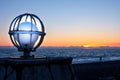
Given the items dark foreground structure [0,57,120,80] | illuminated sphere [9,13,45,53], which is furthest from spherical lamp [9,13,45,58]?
dark foreground structure [0,57,120,80]

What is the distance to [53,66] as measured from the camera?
477cm

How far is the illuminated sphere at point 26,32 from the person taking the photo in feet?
15.5

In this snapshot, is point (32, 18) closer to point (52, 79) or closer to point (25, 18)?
point (25, 18)

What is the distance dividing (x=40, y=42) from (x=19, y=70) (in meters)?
0.73

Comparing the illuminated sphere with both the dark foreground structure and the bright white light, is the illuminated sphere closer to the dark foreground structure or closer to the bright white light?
the bright white light

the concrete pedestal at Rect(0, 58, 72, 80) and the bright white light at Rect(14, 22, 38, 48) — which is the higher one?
the bright white light at Rect(14, 22, 38, 48)

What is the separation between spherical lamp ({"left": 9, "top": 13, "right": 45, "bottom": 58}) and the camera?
4.73 m

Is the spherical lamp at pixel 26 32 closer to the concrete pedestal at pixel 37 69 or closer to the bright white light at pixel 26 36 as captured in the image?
the bright white light at pixel 26 36

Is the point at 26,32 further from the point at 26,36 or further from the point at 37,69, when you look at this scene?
the point at 37,69

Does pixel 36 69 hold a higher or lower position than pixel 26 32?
lower

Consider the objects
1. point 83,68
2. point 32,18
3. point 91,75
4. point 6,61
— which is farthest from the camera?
point 83,68

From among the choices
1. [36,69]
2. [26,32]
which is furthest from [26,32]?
[36,69]

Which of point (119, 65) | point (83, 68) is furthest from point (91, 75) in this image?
point (119, 65)

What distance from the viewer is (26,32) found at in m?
4.69
